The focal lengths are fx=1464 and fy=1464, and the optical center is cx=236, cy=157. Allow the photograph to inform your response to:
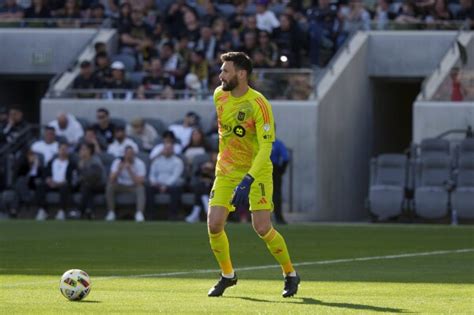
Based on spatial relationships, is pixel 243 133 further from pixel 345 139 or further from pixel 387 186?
pixel 345 139

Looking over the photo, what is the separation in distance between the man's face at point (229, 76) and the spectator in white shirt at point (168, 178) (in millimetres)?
15474

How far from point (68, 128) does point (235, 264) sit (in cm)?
1419

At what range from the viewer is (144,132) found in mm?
30016

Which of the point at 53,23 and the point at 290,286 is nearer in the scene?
the point at 290,286

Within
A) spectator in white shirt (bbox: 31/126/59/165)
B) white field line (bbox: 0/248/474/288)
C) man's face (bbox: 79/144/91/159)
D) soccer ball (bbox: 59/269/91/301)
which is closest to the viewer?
soccer ball (bbox: 59/269/91/301)

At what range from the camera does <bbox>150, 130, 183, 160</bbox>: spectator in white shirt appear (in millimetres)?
28438

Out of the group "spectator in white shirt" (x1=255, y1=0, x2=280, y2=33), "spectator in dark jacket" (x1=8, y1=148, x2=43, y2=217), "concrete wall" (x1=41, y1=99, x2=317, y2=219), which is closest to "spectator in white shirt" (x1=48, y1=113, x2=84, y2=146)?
"spectator in dark jacket" (x1=8, y1=148, x2=43, y2=217)

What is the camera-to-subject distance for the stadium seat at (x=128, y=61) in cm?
3274

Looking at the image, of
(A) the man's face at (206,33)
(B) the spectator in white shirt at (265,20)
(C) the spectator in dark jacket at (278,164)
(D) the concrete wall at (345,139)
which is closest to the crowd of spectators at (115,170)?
(C) the spectator in dark jacket at (278,164)

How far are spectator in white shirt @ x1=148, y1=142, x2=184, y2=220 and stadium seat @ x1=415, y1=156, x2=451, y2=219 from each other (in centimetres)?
457

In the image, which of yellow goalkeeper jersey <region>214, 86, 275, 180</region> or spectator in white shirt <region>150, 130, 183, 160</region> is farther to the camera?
spectator in white shirt <region>150, 130, 183, 160</region>

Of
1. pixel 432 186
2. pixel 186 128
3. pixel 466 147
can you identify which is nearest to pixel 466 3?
→ pixel 466 147

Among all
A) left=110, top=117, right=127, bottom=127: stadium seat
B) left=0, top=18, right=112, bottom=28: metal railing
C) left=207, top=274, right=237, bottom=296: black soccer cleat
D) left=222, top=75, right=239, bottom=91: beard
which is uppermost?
left=222, top=75, right=239, bottom=91: beard

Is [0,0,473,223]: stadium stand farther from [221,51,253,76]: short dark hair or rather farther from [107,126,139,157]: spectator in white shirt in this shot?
[221,51,253,76]: short dark hair
